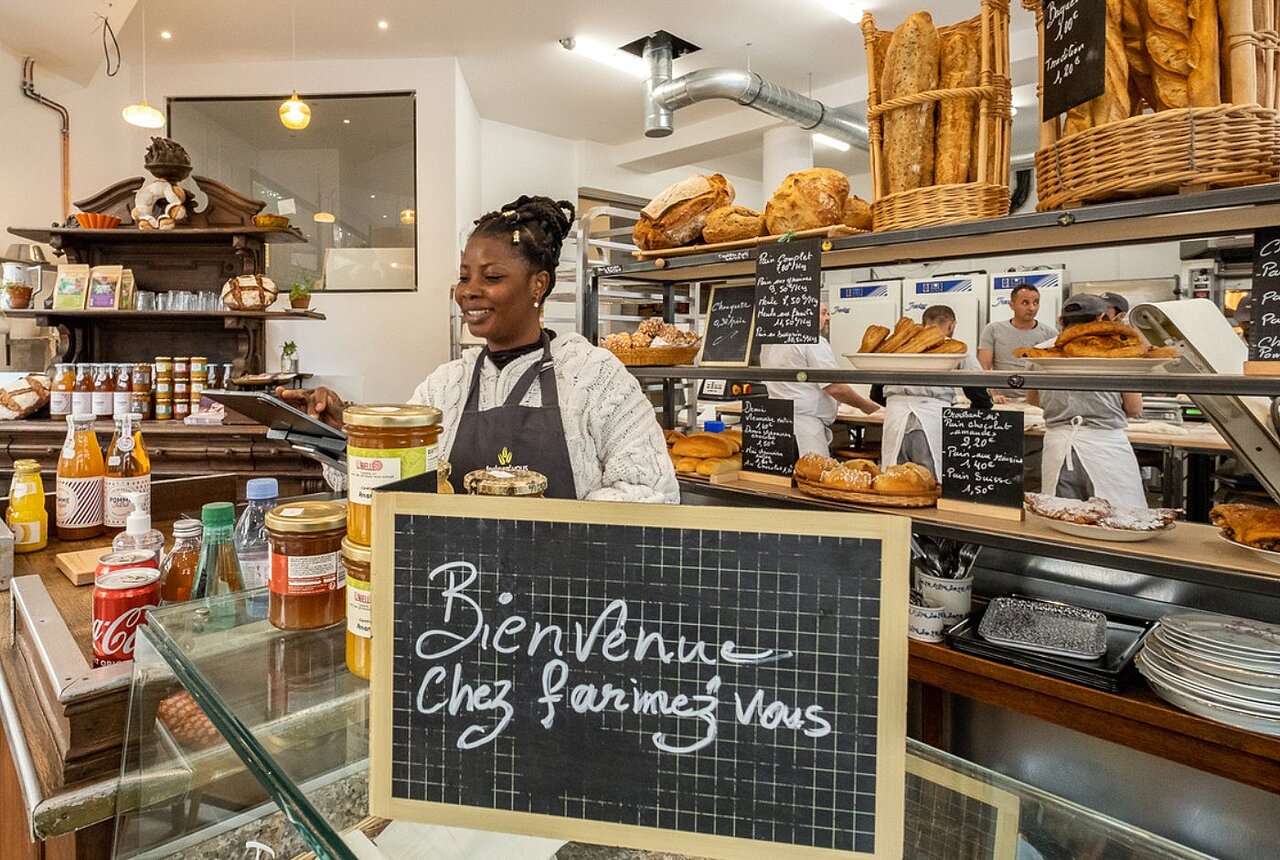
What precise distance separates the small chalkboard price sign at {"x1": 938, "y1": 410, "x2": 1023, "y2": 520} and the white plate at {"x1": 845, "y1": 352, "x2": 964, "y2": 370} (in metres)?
0.13

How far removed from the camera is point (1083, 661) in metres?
1.58

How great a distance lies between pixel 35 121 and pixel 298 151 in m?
1.57

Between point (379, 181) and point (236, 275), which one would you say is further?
point (379, 181)

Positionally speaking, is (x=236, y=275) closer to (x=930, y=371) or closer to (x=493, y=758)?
(x=930, y=371)

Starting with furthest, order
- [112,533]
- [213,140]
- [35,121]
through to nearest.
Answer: [213,140]
[35,121]
[112,533]

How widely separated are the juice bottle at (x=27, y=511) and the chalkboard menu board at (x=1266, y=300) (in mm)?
2510

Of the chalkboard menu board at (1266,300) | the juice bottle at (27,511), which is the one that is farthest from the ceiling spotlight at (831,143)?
the juice bottle at (27,511)

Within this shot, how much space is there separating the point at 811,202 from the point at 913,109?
344 mm

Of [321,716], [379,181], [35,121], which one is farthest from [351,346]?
[321,716]

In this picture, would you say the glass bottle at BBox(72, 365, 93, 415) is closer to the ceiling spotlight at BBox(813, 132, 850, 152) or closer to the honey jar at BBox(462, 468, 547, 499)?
the honey jar at BBox(462, 468, 547, 499)

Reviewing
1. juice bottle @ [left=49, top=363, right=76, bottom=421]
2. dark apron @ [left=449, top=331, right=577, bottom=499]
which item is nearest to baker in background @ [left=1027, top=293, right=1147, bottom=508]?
dark apron @ [left=449, top=331, right=577, bottom=499]

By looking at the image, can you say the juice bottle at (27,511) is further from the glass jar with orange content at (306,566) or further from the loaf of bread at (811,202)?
the loaf of bread at (811,202)

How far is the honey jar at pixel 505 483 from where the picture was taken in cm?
64

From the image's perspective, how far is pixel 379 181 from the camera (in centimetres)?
568
